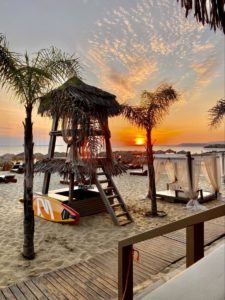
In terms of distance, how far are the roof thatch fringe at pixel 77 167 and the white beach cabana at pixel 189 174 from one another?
126 inches

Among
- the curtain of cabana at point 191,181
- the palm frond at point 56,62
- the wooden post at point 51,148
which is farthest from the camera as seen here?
the curtain of cabana at point 191,181

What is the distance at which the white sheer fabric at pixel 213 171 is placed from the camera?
12000 millimetres

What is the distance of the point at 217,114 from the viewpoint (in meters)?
11.4

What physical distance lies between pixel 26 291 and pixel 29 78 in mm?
4135

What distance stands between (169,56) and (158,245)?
1383 centimetres

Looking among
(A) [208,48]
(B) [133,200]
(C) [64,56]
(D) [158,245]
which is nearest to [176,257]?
(D) [158,245]

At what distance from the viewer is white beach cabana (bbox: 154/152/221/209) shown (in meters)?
11.2

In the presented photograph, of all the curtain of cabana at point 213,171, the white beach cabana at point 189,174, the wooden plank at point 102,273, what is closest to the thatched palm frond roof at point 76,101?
the wooden plank at point 102,273

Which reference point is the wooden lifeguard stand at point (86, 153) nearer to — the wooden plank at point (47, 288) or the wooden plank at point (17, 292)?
the wooden plank at point (47, 288)

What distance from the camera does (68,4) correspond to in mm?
11758

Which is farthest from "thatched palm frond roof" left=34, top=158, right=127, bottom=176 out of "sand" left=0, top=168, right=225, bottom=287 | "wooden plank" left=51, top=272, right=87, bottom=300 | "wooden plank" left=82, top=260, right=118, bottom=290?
"wooden plank" left=51, top=272, right=87, bottom=300

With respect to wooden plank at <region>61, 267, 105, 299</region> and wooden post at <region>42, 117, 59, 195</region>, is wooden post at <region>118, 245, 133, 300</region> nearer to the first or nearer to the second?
wooden plank at <region>61, 267, 105, 299</region>

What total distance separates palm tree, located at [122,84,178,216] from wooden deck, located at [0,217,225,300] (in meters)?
3.91

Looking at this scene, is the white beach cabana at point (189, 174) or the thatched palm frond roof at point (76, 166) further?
the white beach cabana at point (189, 174)
